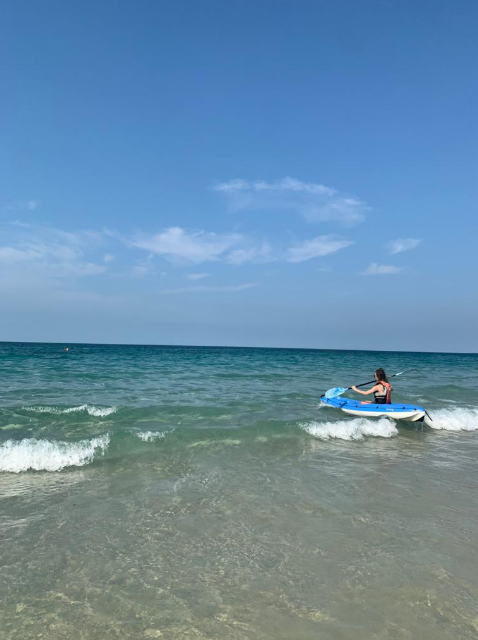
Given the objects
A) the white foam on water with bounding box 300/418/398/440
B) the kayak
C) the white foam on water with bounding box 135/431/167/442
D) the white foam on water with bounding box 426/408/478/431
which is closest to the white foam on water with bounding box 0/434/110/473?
the white foam on water with bounding box 135/431/167/442

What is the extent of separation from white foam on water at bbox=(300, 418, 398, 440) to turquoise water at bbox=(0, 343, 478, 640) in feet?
0.23

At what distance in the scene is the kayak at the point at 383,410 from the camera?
1412cm

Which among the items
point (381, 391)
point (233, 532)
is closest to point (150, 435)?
point (233, 532)

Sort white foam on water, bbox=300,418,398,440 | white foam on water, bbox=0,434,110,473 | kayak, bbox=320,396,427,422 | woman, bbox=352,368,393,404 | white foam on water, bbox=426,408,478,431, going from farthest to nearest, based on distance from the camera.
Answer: woman, bbox=352,368,393,404, white foam on water, bbox=426,408,478,431, kayak, bbox=320,396,427,422, white foam on water, bbox=300,418,398,440, white foam on water, bbox=0,434,110,473

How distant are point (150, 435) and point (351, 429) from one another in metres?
6.17

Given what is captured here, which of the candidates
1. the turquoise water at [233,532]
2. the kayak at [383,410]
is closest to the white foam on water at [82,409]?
the turquoise water at [233,532]

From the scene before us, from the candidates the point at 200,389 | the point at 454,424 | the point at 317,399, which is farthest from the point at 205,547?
the point at 200,389

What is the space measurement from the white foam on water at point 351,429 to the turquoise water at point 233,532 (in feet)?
0.23

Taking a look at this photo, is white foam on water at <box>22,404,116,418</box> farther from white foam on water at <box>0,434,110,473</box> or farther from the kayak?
the kayak

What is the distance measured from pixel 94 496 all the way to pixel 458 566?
557 cm

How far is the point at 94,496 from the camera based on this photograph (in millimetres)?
6992

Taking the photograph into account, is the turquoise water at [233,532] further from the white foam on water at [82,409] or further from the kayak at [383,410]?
the kayak at [383,410]

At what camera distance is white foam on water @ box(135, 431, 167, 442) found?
35.0 feet

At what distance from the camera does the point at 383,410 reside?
1466cm
